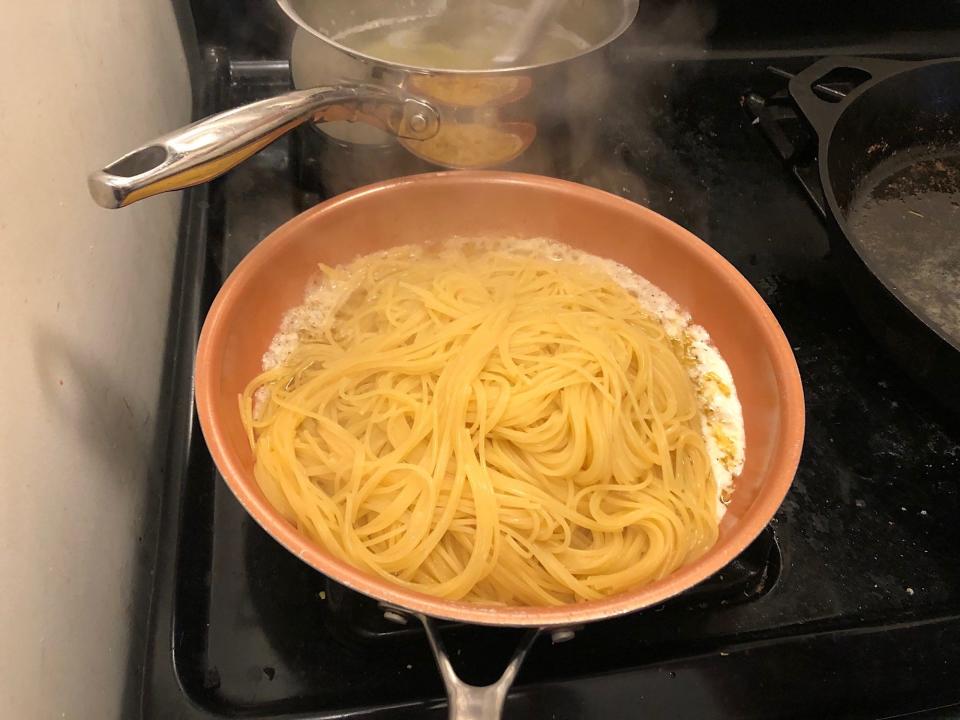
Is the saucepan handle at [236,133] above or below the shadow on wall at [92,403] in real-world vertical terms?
above

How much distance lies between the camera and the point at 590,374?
71 centimetres

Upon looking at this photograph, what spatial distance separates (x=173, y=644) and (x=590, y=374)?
18.9 inches

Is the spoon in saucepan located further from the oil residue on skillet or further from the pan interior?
the oil residue on skillet

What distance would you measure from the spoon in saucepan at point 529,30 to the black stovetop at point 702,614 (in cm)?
48

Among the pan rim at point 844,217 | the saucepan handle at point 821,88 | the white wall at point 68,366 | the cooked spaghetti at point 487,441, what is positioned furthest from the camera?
the saucepan handle at point 821,88

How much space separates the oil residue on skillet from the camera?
920mm

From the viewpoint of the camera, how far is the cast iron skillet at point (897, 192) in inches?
30.9

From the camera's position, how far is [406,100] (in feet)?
2.67

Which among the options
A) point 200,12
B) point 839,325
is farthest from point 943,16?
point 200,12

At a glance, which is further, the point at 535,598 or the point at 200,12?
the point at 200,12

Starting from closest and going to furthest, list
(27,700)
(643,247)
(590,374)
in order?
1. (27,700)
2. (590,374)
3. (643,247)

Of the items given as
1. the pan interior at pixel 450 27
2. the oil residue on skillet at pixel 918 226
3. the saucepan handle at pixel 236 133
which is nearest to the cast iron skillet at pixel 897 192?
the oil residue on skillet at pixel 918 226

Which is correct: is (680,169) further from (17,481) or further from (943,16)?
(17,481)

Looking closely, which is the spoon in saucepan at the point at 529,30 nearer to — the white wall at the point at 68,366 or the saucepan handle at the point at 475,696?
the white wall at the point at 68,366
